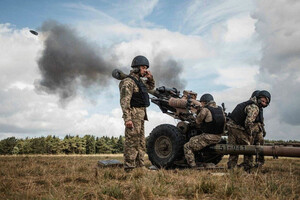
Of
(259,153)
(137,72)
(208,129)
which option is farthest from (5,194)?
(259,153)

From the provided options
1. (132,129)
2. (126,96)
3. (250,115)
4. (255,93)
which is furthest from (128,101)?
(255,93)

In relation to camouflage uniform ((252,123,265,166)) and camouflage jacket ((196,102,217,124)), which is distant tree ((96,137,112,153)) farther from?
camouflage jacket ((196,102,217,124))

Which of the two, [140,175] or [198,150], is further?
[198,150]

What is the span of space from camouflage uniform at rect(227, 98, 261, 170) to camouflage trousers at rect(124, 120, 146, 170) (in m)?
2.80

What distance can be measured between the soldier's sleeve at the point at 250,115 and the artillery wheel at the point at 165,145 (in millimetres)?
1832

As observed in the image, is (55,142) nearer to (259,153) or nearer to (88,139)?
(88,139)

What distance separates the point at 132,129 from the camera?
22.9ft

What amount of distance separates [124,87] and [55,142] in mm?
65589

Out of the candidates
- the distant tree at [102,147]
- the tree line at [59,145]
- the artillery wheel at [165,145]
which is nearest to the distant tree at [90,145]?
the tree line at [59,145]

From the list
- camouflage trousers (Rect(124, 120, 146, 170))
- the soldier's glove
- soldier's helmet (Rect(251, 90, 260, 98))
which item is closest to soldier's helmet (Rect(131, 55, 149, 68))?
camouflage trousers (Rect(124, 120, 146, 170))

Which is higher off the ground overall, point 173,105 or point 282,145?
point 173,105

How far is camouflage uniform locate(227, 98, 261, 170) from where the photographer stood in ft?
26.3

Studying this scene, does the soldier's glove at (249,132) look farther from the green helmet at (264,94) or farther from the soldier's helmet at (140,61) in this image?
the soldier's helmet at (140,61)

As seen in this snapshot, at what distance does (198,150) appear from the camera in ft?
26.9
